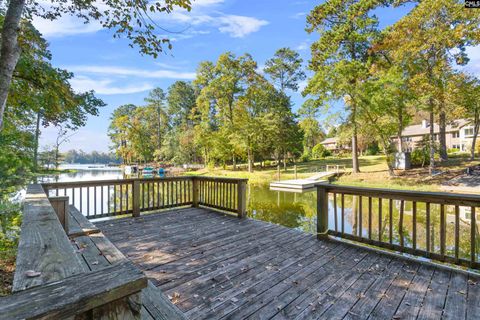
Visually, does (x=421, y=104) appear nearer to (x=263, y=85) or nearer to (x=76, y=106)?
(x=263, y=85)

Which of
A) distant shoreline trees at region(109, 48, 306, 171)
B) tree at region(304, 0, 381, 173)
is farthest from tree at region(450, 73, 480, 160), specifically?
distant shoreline trees at region(109, 48, 306, 171)

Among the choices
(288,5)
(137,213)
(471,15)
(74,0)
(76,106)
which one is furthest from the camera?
(471,15)

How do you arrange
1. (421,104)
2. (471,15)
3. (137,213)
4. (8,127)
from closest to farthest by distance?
(137,213) < (8,127) < (471,15) < (421,104)

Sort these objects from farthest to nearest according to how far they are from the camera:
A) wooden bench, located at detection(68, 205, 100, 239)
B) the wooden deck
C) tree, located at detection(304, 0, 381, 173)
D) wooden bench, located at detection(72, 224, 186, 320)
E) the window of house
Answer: the window of house
tree, located at detection(304, 0, 381, 173)
wooden bench, located at detection(68, 205, 100, 239)
the wooden deck
wooden bench, located at detection(72, 224, 186, 320)

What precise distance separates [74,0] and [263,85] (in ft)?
61.4

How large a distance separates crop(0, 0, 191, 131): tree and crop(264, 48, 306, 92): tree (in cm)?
2086

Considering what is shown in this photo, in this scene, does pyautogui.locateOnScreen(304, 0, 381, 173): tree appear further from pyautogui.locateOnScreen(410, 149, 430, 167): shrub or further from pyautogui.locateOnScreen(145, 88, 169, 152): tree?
pyautogui.locateOnScreen(145, 88, 169, 152): tree

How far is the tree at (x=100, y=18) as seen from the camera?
307 centimetres

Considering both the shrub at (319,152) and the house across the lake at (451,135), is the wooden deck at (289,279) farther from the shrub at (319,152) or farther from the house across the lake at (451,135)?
the shrub at (319,152)

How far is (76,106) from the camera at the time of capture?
4980 mm

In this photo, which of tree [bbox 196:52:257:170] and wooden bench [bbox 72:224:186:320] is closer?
wooden bench [bbox 72:224:186:320]

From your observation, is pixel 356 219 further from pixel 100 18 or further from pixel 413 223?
pixel 100 18

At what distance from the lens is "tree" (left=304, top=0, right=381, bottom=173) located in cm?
1537

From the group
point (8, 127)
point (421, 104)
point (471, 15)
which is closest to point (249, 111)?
point (421, 104)
